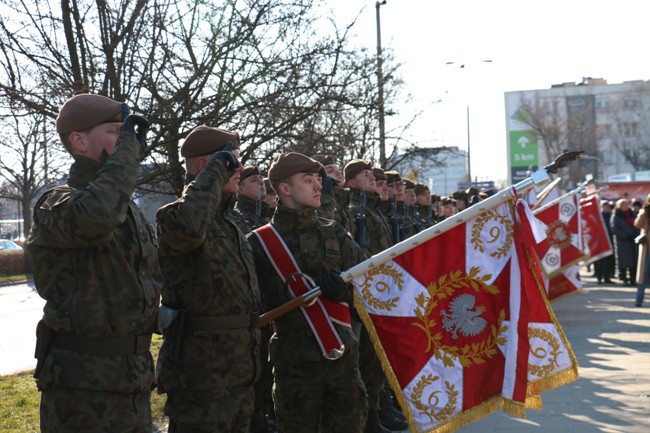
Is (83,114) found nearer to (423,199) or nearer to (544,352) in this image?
(544,352)

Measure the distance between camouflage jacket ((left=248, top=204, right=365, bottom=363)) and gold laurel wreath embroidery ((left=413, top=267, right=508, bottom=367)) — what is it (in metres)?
0.46

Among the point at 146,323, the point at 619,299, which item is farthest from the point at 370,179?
the point at 619,299

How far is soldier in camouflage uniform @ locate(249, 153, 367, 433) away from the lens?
212 inches

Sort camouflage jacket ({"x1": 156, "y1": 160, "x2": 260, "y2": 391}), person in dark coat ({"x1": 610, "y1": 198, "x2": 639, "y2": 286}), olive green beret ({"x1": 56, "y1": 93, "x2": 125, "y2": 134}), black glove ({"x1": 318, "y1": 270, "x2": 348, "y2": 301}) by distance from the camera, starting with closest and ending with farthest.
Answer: olive green beret ({"x1": 56, "y1": 93, "x2": 125, "y2": 134})
camouflage jacket ({"x1": 156, "y1": 160, "x2": 260, "y2": 391})
black glove ({"x1": 318, "y1": 270, "x2": 348, "y2": 301})
person in dark coat ({"x1": 610, "y1": 198, "x2": 639, "y2": 286})

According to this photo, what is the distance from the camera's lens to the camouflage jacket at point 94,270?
3574 mm

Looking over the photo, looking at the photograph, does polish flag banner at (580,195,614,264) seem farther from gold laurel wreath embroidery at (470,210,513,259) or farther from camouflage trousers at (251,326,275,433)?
gold laurel wreath embroidery at (470,210,513,259)

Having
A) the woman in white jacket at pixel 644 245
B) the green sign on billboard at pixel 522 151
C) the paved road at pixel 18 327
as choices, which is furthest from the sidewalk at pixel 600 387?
the green sign on billboard at pixel 522 151

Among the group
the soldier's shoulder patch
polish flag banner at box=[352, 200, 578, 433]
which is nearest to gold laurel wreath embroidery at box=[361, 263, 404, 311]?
polish flag banner at box=[352, 200, 578, 433]

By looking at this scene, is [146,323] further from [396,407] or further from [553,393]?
[553,393]

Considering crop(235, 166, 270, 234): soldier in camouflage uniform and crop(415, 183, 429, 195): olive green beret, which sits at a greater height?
crop(415, 183, 429, 195): olive green beret

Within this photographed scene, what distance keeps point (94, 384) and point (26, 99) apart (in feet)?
19.1

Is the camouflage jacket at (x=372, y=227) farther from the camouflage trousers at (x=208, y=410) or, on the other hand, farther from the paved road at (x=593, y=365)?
the camouflage trousers at (x=208, y=410)

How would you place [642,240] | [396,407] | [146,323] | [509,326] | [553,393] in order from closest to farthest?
[146,323] < [509,326] < [396,407] < [553,393] < [642,240]

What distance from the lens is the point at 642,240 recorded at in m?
15.5
